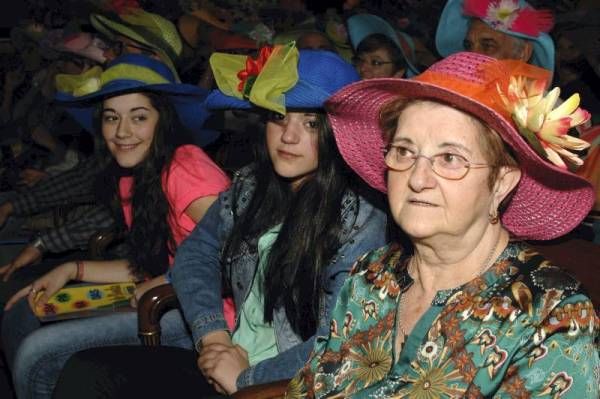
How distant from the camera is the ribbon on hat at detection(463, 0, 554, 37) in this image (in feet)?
11.1

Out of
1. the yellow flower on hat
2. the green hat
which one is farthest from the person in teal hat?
the yellow flower on hat

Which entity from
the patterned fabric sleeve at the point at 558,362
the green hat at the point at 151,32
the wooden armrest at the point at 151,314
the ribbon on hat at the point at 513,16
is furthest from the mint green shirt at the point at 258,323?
the ribbon on hat at the point at 513,16

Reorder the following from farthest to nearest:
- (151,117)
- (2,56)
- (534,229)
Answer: (2,56), (151,117), (534,229)

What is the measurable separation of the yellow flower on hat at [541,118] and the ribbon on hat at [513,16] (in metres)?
1.90

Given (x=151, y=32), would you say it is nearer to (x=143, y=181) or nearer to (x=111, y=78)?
(x=111, y=78)

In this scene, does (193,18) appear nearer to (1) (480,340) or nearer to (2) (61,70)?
(2) (61,70)

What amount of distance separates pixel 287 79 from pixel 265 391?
0.87 metres

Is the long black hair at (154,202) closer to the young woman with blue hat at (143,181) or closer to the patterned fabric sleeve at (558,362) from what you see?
the young woman with blue hat at (143,181)

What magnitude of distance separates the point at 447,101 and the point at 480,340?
18.9 inches

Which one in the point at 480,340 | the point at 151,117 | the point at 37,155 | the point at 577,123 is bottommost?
the point at 37,155

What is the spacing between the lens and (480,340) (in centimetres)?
156

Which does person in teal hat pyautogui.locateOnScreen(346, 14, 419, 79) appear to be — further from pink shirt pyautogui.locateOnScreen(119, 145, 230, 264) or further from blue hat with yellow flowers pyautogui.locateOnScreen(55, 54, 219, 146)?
pink shirt pyautogui.locateOnScreen(119, 145, 230, 264)

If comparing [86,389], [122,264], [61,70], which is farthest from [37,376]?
[61,70]

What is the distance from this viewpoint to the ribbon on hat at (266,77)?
227 cm
